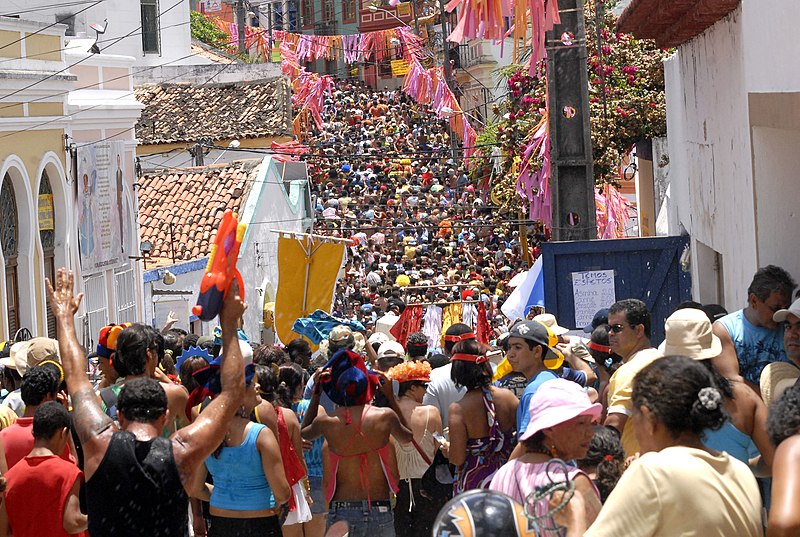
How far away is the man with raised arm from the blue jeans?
2.50 metres

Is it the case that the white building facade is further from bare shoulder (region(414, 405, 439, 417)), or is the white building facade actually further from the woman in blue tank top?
the woman in blue tank top

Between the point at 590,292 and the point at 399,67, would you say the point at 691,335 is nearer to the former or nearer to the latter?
the point at 590,292

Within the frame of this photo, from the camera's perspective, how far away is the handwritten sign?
Result: 1169 cm

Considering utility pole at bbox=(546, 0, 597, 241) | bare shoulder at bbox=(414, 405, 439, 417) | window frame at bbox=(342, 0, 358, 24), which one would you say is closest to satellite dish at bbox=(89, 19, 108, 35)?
utility pole at bbox=(546, 0, 597, 241)

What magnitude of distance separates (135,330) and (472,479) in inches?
77.7

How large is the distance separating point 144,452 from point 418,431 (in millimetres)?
3093

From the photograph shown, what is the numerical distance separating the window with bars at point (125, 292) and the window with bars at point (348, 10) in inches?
2277

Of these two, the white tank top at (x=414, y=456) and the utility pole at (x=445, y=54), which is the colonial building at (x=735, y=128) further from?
the utility pole at (x=445, y=54)

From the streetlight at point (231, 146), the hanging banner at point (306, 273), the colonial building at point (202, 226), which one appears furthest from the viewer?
the streetlight at point (231, 146)

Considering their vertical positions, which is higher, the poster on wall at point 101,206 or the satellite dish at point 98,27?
Result: the satellite dish at point 98,27

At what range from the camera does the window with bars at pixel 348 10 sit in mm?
78562

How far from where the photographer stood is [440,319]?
17.7 meters

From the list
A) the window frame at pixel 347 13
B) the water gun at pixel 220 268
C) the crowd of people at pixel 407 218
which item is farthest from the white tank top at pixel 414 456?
the window frame at pixel 347 13

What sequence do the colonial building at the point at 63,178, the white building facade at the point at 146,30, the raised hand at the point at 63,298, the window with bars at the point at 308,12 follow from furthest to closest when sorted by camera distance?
the window with bars at the point at 308,12, the white building facade at the point at 146,30, the colonial building at the point at 63,178, the raised hand at the point at 63,298
